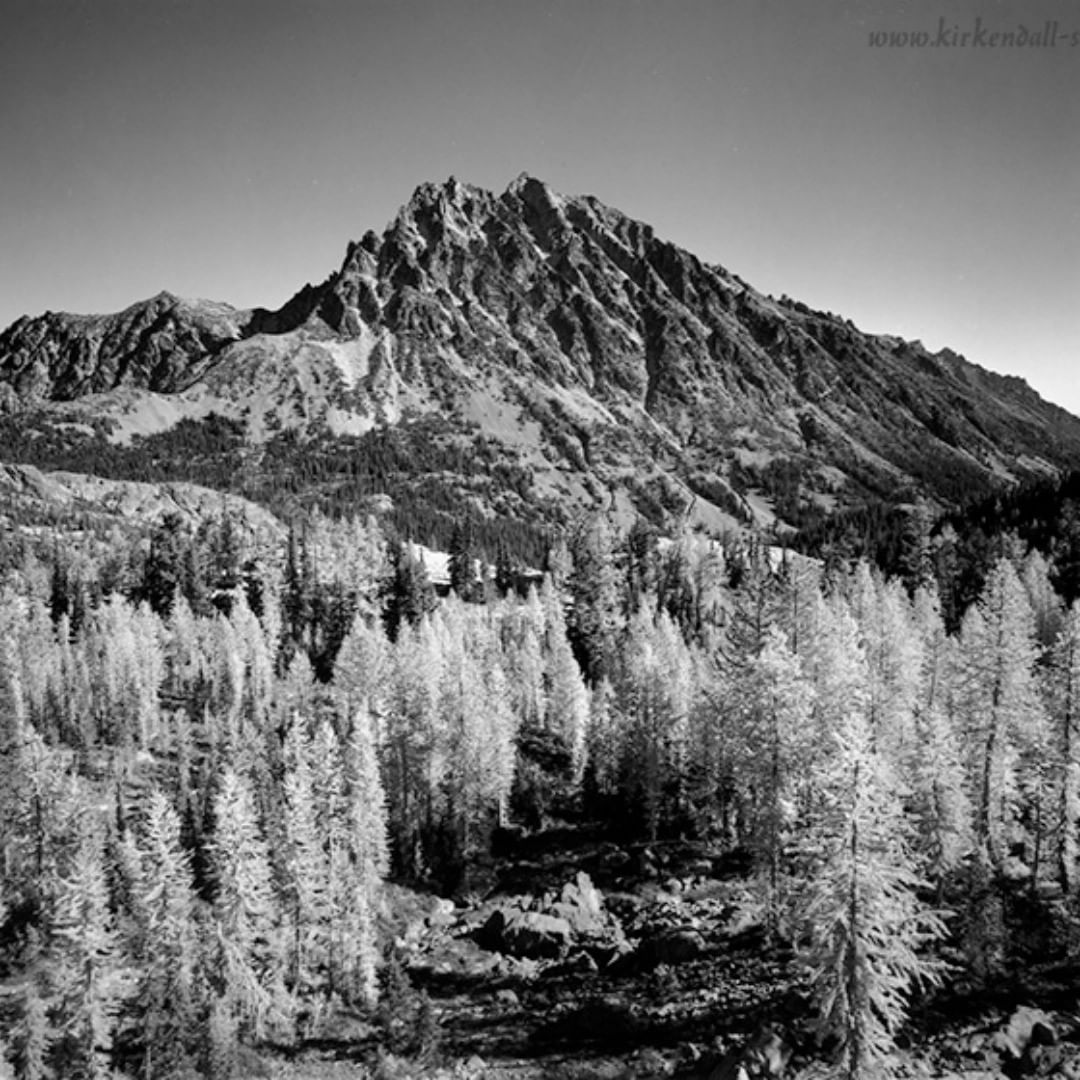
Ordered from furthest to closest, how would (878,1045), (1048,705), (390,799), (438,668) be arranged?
1. (438,668)
2. (390,799)
3. (1048,705)
4. (878,1045)

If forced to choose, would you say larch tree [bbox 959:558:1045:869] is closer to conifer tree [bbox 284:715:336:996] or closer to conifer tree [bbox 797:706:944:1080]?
conifer tree [bbox 797:706:944:1080]

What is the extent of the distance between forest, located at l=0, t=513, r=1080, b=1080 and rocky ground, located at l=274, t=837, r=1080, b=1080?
195cm

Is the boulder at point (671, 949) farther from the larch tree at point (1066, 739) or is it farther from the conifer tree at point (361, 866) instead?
the larch tree at point (1066, 739)

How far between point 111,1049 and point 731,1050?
1322 inches

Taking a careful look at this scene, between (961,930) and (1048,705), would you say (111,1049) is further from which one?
(1048,705)

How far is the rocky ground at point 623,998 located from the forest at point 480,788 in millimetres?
1953

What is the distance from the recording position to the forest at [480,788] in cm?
3506

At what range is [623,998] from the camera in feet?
128

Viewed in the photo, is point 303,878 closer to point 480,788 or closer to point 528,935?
point 528,935

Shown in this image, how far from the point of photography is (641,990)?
39.8 meters

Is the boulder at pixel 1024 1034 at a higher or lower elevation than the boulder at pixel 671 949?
higher

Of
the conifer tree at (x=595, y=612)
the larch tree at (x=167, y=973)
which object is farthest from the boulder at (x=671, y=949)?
the conifer tree at (x=595, y=612)

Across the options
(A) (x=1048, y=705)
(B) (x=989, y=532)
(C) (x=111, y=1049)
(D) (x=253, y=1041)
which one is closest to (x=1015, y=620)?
(A) (x=1048, y=705)

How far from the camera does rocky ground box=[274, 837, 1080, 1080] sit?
96.6ft
